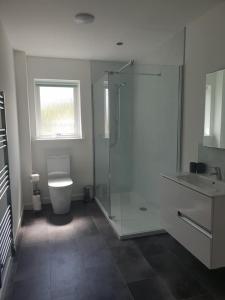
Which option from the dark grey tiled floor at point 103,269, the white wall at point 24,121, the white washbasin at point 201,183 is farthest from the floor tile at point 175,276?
the white wall at point 24,121

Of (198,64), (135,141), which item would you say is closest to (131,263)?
(135,141)

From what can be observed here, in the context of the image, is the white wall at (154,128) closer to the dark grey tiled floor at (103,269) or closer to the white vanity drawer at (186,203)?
the white vanity drawer at (186,203)

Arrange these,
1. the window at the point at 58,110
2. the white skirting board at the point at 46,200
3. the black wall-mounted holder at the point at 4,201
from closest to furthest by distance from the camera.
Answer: the black wall-mounted holder at the point at 4,201 → the white skirting board at the point at 46,200 → the window at the point at 58,110

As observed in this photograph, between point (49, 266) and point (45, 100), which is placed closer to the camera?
point (49, 266)

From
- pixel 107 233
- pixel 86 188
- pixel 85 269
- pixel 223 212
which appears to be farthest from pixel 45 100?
pixel 223 212

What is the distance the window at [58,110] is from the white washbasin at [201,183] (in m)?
2.14

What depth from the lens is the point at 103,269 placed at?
6.97 feet

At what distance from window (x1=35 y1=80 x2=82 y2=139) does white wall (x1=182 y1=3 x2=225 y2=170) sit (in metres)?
1.92

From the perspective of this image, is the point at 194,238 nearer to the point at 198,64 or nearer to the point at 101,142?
the point at 198,64

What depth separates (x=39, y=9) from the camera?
2023 mm

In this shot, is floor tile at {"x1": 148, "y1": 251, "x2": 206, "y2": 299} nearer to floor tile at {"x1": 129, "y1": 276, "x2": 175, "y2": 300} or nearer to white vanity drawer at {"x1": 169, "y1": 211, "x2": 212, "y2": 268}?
floor tile at {"x1": 129, "y1": 276, "x2": 175, "y2": 300}

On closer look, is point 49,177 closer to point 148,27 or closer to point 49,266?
point 49,266

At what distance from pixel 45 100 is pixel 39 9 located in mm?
1866

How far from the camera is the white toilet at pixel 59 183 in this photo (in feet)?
10.7
